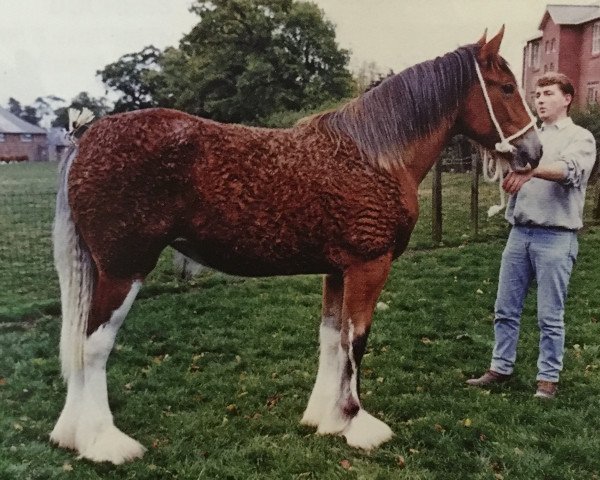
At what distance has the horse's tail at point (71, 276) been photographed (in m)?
2.82

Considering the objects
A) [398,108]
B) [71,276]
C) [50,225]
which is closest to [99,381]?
[71,276]

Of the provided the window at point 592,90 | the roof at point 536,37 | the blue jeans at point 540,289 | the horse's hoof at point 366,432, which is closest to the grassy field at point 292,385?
the horse's hoof at point 366,432

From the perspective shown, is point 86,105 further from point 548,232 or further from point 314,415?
point 548,232

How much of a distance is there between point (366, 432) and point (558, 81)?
2143 mm

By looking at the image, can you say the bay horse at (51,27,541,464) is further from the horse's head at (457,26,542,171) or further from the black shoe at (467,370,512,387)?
the black shoe at (467,370,512,387)

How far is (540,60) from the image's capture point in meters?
4.10

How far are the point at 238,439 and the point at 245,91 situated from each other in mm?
1821

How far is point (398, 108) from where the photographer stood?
301cm

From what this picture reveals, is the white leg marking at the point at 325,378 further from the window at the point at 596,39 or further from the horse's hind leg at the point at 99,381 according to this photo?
the window at the point at 596,39

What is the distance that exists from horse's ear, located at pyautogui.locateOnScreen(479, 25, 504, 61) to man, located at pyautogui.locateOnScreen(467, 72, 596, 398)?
594mm

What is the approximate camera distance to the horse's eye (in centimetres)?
309

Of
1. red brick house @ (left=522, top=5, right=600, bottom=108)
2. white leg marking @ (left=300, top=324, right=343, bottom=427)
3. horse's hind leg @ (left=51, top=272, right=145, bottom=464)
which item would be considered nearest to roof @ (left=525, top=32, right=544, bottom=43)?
red brick house @ (left=522, top=5, right=600, bottom=108)

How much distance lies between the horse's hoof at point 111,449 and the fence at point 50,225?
1.96 meters

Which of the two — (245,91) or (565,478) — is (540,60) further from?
(565,478)
